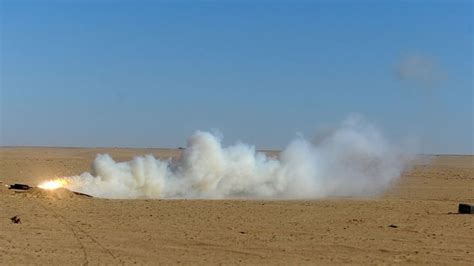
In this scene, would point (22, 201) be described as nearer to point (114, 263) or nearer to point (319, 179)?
point (114, 263)

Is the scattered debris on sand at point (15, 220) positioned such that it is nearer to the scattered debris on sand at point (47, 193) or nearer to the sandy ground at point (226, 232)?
the sandy ground at point (226, 232)

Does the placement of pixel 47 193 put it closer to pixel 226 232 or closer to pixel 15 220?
pixel 15 220

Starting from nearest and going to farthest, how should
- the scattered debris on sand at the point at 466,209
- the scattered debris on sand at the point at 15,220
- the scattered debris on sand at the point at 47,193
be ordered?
the scattered debris on sand at the point at 15,220
the scattered debris on sand at the point at 466,209
the scattered debris on sand at the point at 47,193

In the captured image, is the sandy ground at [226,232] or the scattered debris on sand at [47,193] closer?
the sandy ground at [226,232]

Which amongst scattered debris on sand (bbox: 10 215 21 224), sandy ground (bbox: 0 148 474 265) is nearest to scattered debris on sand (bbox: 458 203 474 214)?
sandy ground (bbox: 0 148 474 265)

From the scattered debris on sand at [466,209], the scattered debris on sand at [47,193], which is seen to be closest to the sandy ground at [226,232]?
the scattered debris on sand at [47,193]

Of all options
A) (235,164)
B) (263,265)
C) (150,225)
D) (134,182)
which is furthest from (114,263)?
(235,164)

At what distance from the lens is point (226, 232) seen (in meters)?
20.0

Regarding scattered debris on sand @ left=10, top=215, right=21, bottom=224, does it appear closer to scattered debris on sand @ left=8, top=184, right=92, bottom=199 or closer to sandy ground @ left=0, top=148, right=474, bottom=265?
sandy ground @ left=0, top=148, right=474, bottom=265

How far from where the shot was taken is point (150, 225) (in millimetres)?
21219

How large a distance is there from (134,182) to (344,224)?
53.9 ft

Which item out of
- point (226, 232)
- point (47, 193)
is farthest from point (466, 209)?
point (47, 193)

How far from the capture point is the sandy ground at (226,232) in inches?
637

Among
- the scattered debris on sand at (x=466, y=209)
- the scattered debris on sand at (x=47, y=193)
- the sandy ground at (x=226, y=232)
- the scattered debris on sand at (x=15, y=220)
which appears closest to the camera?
the sandy ground at (x=226, y=232)
